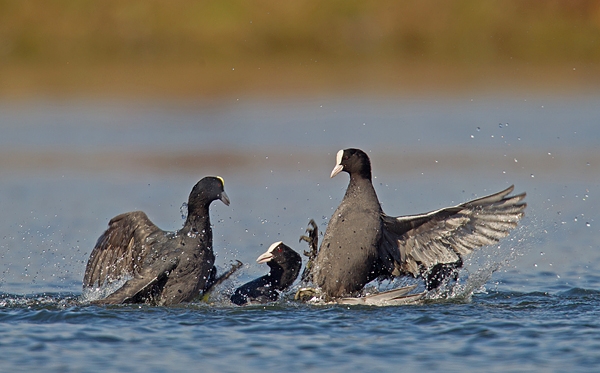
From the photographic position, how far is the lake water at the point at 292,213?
17.7 ft

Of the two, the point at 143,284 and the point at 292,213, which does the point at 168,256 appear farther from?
the point at 292,213

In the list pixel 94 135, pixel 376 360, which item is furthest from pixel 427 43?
pixel 376 360

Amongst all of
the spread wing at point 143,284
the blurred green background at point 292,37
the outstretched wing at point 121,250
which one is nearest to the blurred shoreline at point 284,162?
the outstretched wing at point 121,250

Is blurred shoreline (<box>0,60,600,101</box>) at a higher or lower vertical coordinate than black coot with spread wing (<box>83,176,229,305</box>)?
higher

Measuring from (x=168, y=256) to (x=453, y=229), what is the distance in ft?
6.79

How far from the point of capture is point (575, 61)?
2473 centimetres

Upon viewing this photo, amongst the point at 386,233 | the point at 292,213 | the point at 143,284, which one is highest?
the point at 292,213

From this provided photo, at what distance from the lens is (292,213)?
10078 millimetres

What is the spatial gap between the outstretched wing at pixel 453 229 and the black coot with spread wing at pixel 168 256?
1296 mm

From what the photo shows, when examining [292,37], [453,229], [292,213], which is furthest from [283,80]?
[453,229]

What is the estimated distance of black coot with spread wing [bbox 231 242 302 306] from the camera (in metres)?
7.15

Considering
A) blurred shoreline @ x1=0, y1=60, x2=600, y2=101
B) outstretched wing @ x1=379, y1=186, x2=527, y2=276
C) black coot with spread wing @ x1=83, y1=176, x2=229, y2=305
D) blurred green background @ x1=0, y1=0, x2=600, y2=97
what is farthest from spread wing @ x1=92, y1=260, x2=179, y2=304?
blurred green background @ x1=0, y1=0, x2=600, y2=97

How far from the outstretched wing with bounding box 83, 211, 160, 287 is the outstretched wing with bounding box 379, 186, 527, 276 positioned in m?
1.82

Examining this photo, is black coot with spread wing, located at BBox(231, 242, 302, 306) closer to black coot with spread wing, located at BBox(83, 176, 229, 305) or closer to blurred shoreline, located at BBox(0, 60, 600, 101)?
black coot with spread wing, located at BBox(83, 176, 229, 305)
